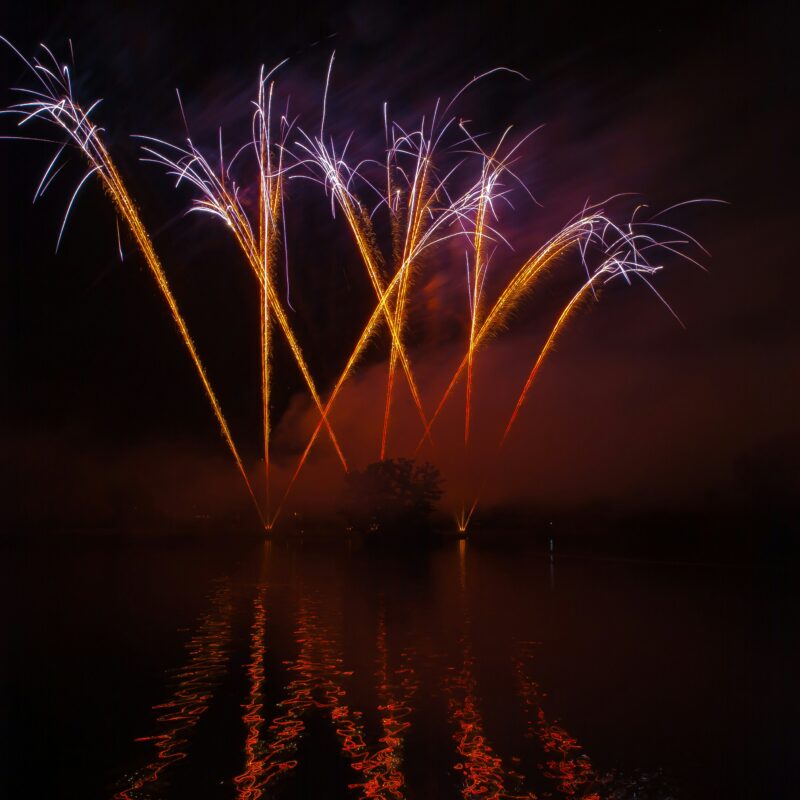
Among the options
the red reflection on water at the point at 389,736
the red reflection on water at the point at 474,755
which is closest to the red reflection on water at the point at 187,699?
the red reflection on water at the point at 389,736

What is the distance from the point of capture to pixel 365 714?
1297cm

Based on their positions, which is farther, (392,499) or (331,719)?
(392,499)

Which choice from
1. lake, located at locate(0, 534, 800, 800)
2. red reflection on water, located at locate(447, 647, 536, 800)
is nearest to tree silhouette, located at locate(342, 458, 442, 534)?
lake, located at locate(0, 534, 800, 800)

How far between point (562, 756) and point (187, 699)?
6.60 m

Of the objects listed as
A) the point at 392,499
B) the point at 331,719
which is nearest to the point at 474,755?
the point at 331,719

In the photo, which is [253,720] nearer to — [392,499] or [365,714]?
[365,714]

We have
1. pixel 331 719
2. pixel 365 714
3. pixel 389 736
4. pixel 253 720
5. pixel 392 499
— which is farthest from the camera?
pixel 392 499

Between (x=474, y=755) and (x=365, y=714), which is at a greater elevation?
(x=365, y=714)

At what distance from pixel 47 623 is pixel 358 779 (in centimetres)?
1613

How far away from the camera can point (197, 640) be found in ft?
64.7

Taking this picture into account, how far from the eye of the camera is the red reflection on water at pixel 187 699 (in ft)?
32.9

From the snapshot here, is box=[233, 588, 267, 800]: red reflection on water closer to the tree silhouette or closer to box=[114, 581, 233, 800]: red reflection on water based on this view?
box=[114, 581, 233, 800]: red reflection on water

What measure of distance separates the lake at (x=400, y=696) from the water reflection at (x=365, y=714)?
0.05m

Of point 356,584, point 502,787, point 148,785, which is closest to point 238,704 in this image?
point 148,785
